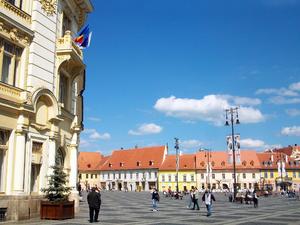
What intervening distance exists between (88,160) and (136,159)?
62.2ft

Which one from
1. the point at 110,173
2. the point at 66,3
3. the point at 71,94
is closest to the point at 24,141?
the point at 71,94

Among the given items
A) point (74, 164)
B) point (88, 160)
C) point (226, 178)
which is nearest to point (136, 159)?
point (88, 160)

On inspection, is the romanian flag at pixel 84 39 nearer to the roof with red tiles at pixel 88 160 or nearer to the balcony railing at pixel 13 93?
the balcony railing at pixel 13 93

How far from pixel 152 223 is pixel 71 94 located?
1030 cm

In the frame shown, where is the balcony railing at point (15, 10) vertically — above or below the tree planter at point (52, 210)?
above

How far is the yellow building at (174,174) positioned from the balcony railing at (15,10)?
296ft

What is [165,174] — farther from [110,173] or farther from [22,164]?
[22,164]

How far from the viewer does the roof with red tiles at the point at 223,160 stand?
10771 cm

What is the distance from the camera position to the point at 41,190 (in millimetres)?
20078

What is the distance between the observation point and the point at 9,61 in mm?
19094

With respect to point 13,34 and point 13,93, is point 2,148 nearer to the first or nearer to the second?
point 13,93

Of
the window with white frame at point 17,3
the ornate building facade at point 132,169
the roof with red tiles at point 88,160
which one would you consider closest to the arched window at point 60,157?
the window with white frame at point 17,3

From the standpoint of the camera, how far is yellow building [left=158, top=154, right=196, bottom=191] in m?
108

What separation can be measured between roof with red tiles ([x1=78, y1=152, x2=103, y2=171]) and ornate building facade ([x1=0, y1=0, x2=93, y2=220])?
10089cm
